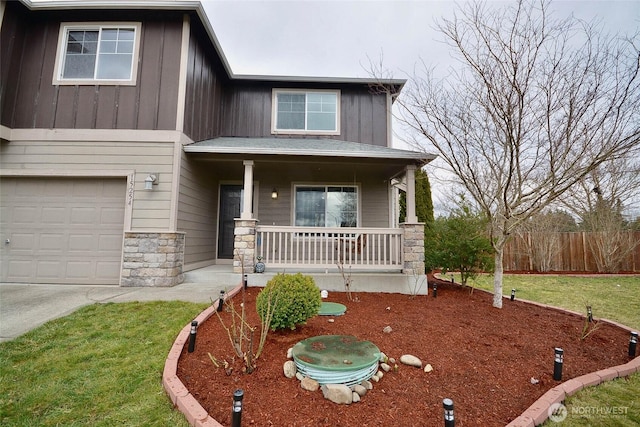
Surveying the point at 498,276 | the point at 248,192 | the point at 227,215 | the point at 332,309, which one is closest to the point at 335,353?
the point at 332,309

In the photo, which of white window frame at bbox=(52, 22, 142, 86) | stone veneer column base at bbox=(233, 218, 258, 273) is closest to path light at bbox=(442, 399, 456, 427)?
stone veneer column base at bbox=(233, 218, 258, 273)

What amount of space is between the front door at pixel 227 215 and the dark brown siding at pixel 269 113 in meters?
1.72

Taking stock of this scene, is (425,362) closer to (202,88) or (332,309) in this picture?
(332,309)

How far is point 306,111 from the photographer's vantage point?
28.8 ft

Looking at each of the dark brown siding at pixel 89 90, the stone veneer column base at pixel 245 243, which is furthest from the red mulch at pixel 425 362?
the dark brown siding at pixel 89 90

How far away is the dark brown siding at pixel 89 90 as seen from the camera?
6000 millimetres

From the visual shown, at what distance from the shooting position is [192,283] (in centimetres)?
603

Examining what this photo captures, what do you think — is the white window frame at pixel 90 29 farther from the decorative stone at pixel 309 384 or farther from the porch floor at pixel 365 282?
the decorative stone at pixel 309 384

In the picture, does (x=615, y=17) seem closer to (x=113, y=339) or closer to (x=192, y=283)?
(x=113, y=339)

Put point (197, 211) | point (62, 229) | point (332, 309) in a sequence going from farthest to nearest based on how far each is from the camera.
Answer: point (197, 211), point (62, 229), point (332, 309)

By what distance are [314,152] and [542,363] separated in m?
4.96

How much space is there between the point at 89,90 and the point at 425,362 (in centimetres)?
784

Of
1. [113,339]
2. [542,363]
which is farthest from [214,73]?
[542,363]

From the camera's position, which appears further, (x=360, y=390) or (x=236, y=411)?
(x=360, y=390)
